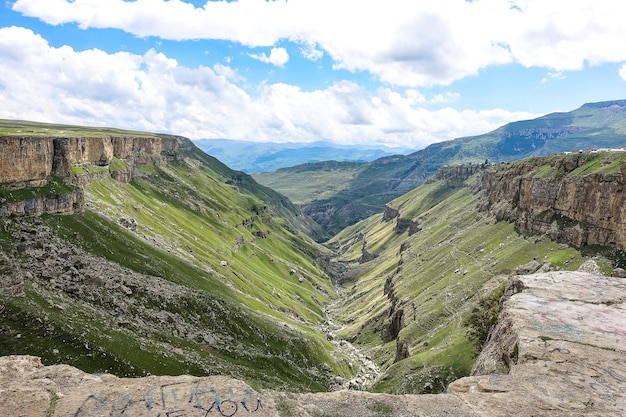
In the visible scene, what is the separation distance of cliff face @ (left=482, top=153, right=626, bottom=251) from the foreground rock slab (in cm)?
8336

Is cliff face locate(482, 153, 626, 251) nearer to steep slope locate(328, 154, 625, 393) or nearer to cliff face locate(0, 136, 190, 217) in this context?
steep slope locate(328, 154, 625, 393)

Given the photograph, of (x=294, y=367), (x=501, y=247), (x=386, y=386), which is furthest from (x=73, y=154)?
(x=501, y=247)

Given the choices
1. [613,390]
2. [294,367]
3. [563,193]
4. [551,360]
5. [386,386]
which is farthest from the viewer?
[563,193]

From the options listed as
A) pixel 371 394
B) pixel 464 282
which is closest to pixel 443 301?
pixel 464 282

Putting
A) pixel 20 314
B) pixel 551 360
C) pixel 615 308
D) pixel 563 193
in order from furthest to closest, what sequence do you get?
pixel 563 193 → pixel 20 314 → pixel 615 308 → pixel 551 360

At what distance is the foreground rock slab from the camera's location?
24719 mm

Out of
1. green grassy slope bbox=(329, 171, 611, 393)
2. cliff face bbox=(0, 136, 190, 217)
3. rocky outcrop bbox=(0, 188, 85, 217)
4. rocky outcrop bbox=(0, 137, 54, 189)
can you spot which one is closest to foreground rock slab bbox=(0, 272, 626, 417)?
green grassy slope bbox=(329, 171, 611, 393)

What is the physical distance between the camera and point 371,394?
29594 mm

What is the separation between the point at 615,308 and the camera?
4338 centimetres

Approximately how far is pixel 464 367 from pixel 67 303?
75113mm

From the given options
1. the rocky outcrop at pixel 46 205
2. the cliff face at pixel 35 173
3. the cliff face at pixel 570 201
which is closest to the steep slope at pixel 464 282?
the cliff face at pixel 570 201

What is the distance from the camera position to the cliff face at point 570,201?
103875 millimetres

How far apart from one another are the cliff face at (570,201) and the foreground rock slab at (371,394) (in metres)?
83.4

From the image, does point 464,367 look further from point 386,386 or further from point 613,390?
point 613,390
